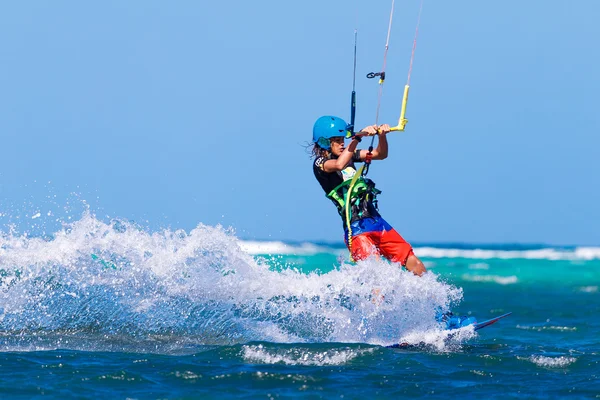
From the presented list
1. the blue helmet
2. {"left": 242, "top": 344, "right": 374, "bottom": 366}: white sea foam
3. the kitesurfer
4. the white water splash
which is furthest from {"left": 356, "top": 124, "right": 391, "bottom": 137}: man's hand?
{"left": 242, "top": 344, "right": 374, "bottom": 366}: white sea foam

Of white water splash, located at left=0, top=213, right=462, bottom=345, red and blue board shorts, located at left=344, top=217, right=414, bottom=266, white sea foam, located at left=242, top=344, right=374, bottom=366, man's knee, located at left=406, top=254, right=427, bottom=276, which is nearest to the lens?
white sea foam, located at left=242, top=344, right=374, bottom=366

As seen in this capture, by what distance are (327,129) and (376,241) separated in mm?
1342

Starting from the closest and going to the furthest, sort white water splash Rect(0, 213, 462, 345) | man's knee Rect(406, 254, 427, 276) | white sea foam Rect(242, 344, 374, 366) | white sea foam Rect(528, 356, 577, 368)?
white sea foam Rect(242, 344, 374, 366), white sea foam Rect(528, 356, 577, 368), white water splash Rect(0, 213, 462, 345), man's knee Rect(406, 254, 427, 276)

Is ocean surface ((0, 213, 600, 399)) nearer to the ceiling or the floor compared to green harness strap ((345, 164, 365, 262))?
nearer to the floor

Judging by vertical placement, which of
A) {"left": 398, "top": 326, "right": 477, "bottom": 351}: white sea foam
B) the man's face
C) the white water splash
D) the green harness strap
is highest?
the man's face

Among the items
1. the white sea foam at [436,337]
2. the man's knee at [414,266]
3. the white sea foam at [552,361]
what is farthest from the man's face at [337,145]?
the white sea foam at [552,361]

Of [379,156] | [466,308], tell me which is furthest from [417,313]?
[466,308]

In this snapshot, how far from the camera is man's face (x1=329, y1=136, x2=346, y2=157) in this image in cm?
861

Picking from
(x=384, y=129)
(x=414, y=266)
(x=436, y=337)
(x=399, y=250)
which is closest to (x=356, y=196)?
(x=399, y=250)

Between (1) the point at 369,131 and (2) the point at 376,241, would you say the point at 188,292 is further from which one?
(1) the point at 369,131

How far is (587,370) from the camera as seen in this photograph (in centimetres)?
753

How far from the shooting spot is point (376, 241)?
28.9ft

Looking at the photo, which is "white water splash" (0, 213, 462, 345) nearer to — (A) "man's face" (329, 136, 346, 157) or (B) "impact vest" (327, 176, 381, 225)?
(B) "impact vest" (327, 176, 381, 225)

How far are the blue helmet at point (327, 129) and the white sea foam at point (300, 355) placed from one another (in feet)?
7.24
